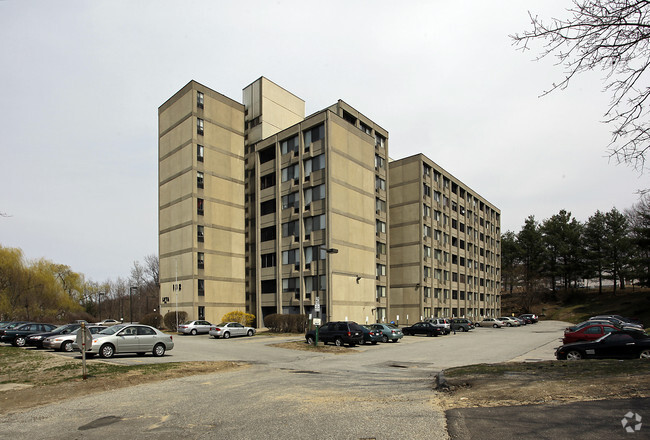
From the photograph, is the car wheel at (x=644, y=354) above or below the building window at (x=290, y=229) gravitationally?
below

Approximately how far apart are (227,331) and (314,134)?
78.1ft

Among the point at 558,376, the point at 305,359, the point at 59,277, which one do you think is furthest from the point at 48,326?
the point at 59,277

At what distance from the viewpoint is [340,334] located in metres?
31.6

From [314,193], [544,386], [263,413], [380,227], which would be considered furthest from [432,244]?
[263,413]

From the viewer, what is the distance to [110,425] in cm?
898

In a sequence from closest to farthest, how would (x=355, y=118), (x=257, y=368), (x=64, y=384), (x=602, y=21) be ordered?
(x=602, y=21) < (x=64, y=384) < (x=257, y=368) < (x=355, y=118)

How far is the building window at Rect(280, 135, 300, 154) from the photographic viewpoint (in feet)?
177

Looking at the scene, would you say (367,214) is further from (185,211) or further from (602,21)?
(602,21)

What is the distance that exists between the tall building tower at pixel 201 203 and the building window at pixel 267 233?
4.03 m

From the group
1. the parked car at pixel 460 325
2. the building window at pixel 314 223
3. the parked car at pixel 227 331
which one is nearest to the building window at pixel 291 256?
the building window at pixel 314 223

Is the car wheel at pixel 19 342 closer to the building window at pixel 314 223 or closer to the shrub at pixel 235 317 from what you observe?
the shrub at pixel 235 317

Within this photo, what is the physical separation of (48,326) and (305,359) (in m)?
19.5

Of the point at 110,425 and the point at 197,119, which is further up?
the point at 197,119

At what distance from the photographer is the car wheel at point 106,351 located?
21.3 meters
